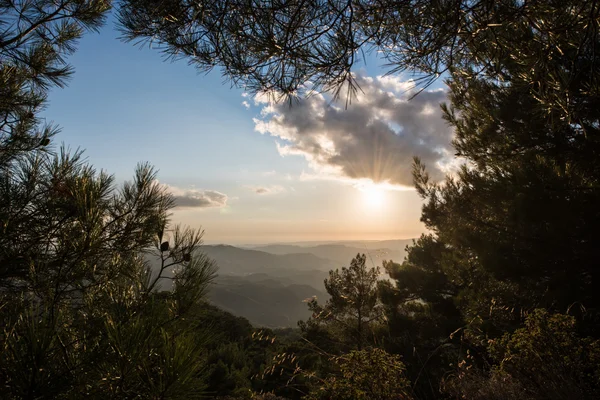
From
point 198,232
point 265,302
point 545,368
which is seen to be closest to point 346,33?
point 198,232

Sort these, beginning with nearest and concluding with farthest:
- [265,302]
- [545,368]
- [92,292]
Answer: [92,292] < [545,368] < [265,302]

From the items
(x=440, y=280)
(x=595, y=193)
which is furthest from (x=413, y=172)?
(x=440, y=280)

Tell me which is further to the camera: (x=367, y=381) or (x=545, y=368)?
(x=545, y=368)

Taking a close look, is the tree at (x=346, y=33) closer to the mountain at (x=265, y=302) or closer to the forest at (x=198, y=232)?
the forest at (x=198, y=232)

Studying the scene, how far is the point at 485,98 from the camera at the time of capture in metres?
5.69

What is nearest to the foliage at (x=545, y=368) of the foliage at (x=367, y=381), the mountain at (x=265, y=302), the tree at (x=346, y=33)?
the foliage at (x=367, y=381)

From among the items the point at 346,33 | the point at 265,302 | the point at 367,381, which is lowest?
the point at 265,302

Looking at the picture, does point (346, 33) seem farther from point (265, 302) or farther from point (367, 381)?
point (265, 302)

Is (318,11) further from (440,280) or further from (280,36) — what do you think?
(440,280)

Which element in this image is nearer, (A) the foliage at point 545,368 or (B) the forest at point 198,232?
(B) the forest at point 198,232

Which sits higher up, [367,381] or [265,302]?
[367,381]

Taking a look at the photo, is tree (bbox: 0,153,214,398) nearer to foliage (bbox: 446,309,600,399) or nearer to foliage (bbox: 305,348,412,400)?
foliage (bbox: 305,348,412,400)

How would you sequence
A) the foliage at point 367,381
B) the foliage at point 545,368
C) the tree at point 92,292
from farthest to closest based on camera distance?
1. the foliage at point 545,368
2. the foliage at point 367,381
3. the tree at point 92,292

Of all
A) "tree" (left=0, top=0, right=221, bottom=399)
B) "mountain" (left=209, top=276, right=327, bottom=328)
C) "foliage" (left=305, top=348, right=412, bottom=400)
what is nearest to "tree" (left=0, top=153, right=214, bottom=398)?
"tree" (left=0, top=0, right=221, bottom=399)
